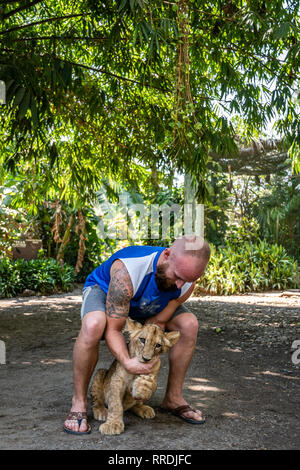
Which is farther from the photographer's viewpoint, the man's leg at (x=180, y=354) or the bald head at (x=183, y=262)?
the man's leg at (x=180, y=354)

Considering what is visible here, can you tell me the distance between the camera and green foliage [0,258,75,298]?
982cm

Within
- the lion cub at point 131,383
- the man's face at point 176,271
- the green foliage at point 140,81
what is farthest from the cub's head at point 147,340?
the green foliage at point 140,81

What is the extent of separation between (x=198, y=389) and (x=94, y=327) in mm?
1275

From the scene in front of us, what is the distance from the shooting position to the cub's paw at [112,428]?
8.17 feet

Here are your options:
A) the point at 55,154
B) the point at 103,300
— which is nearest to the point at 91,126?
the point at 55,154

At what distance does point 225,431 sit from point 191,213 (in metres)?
8.49

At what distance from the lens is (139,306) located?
2.77 m

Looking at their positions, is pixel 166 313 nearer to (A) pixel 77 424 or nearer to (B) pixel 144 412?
(B) pixel 144 412

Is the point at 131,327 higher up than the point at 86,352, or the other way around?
the point at 131,327

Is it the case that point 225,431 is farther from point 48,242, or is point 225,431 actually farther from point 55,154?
point 48,242

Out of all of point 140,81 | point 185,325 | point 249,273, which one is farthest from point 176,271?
point 249,273

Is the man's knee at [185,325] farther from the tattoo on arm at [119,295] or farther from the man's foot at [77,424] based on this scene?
the man's foot at [77,424]

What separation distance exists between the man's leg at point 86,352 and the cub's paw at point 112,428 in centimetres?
13

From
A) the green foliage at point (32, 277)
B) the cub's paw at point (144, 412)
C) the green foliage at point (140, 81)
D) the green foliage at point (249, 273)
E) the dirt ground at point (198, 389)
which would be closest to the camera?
the dirt ground at point (198, 389)
